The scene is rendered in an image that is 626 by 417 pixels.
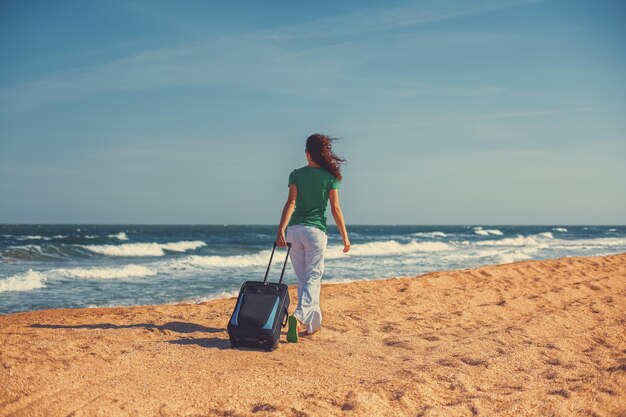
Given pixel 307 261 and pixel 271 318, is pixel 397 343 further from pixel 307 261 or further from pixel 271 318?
pixel 271 318

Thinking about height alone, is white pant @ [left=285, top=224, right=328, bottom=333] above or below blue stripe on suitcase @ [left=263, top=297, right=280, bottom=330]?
above

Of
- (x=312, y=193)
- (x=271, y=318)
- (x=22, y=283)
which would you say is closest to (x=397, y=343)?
(x=271, y=318)

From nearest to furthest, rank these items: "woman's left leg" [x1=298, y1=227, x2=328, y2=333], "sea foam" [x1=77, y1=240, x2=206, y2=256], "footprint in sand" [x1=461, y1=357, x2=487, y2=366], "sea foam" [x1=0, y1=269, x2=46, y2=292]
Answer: "footprint in sand" [x1=461, y1=357, x2=487, y2=366]
"woman's left leg" [x1=298, y1=227, x2=328, y2=333]
"sea foam" [x1=0, y1=269, x2=46, y2=292]
"sea foam" [x1=77, y1=240, x2=206, y2=256]

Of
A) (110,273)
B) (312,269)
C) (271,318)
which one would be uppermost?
(312,269)

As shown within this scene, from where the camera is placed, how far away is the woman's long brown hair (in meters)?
5.33

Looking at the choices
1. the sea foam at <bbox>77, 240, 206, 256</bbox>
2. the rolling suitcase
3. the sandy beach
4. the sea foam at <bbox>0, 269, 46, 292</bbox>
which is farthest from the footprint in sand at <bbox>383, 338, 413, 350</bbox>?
the sea foam at <bbox>77, 240, 206, 256</bbox>

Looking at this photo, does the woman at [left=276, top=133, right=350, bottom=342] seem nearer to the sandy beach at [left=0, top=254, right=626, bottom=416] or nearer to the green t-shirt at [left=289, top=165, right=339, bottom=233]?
the green t-shirt at [left=289, top=165, right=339, bottom=233]

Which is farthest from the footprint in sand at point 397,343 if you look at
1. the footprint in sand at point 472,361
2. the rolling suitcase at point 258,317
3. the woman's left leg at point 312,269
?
the rolling suitcase at point 258,317

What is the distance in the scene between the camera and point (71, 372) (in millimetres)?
4094

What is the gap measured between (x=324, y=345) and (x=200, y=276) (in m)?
9.68

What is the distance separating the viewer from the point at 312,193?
5277mm

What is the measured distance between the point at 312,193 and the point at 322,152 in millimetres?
429

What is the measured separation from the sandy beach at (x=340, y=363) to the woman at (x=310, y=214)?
1.89 ft

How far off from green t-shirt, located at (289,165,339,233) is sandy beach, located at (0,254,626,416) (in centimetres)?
125
